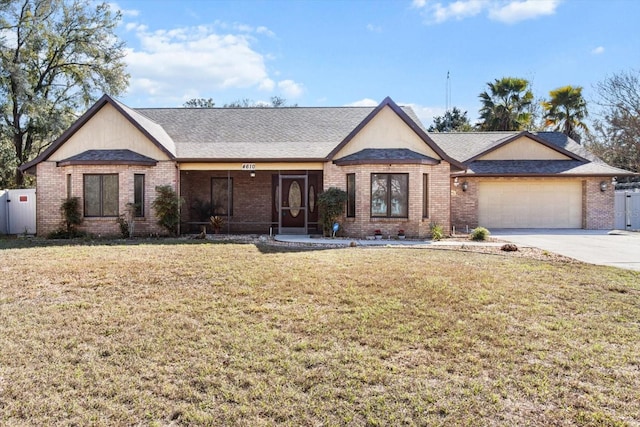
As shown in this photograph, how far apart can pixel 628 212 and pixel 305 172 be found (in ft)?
52.6

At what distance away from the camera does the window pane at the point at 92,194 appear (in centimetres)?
1474

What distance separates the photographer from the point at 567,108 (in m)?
26.7

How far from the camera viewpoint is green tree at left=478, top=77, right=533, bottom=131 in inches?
1100

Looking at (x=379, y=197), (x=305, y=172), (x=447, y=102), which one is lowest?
(x=379, y=197)

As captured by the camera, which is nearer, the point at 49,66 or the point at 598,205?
the point at 598,205

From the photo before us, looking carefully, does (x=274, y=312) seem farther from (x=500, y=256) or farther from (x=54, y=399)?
(x=500, y=256)

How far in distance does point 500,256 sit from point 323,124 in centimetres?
1044

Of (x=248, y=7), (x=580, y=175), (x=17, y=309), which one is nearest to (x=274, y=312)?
(x=17, y=309)

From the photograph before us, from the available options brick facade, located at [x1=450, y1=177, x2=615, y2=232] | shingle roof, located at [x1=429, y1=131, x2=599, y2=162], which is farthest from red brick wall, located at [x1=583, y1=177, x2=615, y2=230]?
shingle roof, located at [x1=429, y1=131, x2=599, y2=162]

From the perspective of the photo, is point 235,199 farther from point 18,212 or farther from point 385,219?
point 18,212

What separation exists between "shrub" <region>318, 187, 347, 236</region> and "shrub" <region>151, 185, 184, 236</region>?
16.7 ft

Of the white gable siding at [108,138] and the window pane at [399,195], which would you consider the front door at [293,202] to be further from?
the white gable siding at [108,138]

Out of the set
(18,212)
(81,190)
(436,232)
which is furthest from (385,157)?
(18,212)

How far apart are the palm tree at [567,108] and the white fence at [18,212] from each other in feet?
97.1
